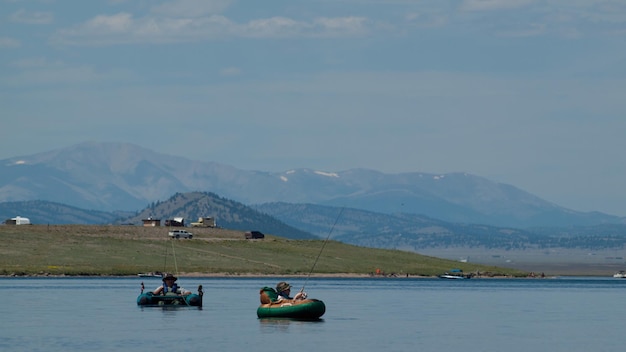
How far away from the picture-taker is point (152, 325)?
85.4 metres

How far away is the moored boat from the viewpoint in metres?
90.7

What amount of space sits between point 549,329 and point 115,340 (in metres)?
28.1

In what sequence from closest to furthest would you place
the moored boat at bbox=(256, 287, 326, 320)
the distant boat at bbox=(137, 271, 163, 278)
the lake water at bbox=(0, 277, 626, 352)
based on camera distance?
the lake water at bbox=(0, 277, 626, 352)
the moored boat at bbox=(256, 287, 326, 320)
the distant boat at bbox=(137, 271, 163, 278)

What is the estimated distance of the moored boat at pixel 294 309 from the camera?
90.7 metres

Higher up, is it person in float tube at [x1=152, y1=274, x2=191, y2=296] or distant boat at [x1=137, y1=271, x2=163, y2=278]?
distant boat at [x1=137, y1=271, x2=163, y2=278]

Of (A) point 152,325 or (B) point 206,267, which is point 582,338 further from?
(B) point 206,267

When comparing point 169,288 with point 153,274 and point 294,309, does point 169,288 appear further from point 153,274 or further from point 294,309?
point 153,274

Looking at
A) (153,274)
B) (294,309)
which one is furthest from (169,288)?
(153,274)

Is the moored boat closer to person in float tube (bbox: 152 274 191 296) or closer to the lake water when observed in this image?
the lake water

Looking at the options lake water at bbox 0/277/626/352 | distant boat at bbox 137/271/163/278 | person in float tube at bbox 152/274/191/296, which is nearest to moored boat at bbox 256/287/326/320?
lake water at bbox 0/277/626/352

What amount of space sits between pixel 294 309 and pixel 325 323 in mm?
3720

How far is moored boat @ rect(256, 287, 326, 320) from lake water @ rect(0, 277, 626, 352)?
121cm

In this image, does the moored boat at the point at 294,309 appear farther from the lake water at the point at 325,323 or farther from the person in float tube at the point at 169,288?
the person in float tube at the point at 169,288

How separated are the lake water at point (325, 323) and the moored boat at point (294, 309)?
1210 millimetres
